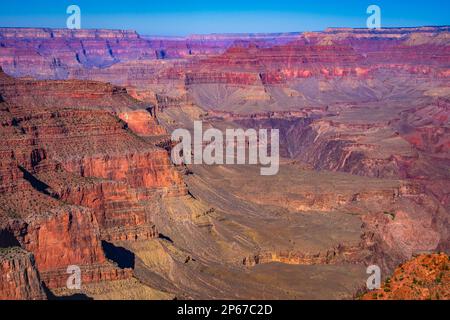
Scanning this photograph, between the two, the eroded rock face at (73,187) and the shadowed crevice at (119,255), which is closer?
the eroded rock face at (73,187)

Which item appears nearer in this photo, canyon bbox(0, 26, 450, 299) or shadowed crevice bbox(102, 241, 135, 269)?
canyon bbox(0, 26, 450, 299)

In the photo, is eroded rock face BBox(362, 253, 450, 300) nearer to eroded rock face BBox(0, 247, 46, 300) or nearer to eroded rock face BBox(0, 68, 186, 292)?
eroded rock face BBox(0, 247, 46, 300)

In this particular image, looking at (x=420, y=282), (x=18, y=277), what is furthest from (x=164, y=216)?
(x=420, y=282)

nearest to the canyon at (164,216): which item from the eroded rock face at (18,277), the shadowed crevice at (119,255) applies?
the eroded rock face at (18,277)

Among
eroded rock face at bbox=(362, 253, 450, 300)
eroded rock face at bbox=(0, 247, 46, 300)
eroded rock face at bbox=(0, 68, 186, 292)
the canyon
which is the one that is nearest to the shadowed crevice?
the canyon

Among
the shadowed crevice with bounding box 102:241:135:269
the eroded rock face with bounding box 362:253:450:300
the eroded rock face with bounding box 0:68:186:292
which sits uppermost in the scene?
the eroded rock face with bounding box 0:68:186:292

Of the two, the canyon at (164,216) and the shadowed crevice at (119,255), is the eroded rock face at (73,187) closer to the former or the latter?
the canyon at (164,216)

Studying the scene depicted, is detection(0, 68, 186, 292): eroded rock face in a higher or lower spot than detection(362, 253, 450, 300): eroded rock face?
higher

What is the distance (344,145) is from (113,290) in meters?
107

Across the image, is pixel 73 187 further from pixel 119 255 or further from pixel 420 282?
pixel 420 282

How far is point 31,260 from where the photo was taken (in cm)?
4362

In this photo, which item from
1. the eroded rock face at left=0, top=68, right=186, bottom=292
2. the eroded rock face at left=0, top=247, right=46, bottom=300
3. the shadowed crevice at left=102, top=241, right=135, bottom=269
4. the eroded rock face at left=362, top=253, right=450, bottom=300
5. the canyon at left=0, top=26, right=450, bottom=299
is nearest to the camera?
the eroded rock face at left=362, top=253, right=450, bottom=300

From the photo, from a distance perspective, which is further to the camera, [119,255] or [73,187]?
[73,187]

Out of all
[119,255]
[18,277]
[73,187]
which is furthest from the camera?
[73,187]
